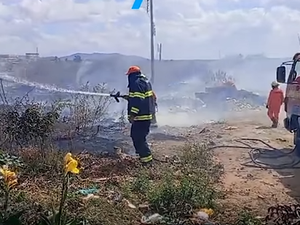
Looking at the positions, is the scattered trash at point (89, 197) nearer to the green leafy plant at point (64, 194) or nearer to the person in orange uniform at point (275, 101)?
the green leafy plant at point (64, 194)

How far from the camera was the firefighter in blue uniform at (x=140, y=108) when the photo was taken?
8.82 meters

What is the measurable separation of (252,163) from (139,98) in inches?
101

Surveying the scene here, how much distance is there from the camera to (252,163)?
9.68m

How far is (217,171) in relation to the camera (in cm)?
862

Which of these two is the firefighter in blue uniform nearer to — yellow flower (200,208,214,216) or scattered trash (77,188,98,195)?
scattered trash (77,188,98,195)

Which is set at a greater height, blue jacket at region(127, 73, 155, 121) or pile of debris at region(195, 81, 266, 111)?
blue jacket at region(127, 73, 155, 121)

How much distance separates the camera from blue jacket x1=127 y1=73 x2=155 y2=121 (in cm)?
881

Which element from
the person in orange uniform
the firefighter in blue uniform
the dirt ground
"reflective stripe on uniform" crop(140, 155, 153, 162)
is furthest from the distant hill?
"reflective stripe on uniform" crop(140, 155, 153, 162)

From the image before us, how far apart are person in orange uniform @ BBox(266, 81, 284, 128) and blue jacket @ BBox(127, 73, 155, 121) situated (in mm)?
6981

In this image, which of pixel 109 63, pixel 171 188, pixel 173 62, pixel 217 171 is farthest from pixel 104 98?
pixel 173 62

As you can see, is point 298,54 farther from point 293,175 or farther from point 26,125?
point 26,125

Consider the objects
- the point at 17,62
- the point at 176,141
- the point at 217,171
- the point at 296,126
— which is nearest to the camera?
the point at 217,171

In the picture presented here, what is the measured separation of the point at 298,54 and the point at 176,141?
11.3 feet

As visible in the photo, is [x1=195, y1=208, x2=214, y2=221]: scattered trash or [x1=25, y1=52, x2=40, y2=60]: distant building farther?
[x1=25, y1=52, x2=40, y2=60]: distant building
